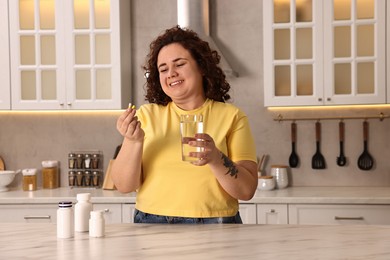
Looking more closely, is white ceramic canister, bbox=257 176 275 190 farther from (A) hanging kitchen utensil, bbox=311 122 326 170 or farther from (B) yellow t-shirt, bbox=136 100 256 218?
(B) yellow t-shirt, bbox=136 100 256 218

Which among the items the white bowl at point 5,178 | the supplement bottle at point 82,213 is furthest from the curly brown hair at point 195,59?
the white bowl at point 5,178

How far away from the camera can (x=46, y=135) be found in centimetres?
465

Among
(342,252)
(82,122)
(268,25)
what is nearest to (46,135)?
(82,122)

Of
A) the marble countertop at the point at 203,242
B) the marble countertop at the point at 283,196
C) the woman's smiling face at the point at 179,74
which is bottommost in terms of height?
the marble countertop at the point at 283,196

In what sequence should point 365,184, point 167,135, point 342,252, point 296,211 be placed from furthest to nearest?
point 365,184
point 296,211
point 167,135
point 342,252

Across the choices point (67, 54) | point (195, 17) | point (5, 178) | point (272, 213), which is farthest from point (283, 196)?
point (5, 178)

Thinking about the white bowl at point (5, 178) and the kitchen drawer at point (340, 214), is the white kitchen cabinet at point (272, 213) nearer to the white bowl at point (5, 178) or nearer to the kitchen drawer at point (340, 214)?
the kitchen drawer at point (340, 214)

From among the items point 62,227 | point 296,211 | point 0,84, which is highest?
point 0,84

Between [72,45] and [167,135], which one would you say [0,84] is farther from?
[167,135]

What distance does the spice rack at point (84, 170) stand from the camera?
175 inches

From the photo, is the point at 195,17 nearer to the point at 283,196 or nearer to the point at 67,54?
the point at 67,54

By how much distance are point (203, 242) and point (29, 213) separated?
235 centimetres

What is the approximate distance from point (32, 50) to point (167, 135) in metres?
2.39

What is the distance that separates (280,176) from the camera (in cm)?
424
